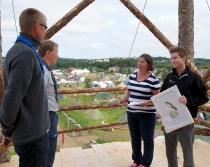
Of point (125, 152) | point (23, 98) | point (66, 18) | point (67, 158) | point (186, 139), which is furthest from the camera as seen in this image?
point (125, 152)

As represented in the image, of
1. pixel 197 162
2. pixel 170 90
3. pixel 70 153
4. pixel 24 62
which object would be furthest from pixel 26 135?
pixel 197 162

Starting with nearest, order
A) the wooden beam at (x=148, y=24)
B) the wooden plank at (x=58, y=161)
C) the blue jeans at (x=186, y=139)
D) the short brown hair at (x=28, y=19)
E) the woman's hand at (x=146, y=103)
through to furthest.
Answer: the short brown hair at (x=28, y=19), the blue jeans at (x=186, y=139), the woman's hand at (x=146, y=103), the wooden plank at (x=58, y=161), the wooden beam at (x=148, y=24)

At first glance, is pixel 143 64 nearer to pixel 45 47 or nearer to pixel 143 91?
pixel 143 91

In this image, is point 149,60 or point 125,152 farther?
point 125,152

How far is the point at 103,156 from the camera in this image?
3027 millimetres

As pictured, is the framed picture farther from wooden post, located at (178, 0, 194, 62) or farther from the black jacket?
wooden post, located at (178, 0, 194, 62)

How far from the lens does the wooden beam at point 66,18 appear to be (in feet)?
9.39

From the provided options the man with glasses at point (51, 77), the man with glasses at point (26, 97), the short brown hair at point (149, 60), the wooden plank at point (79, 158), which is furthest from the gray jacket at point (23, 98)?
the wooden plank at point (79, 158)

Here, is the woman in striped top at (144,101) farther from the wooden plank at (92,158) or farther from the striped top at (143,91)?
the wooden plank at (92,158)

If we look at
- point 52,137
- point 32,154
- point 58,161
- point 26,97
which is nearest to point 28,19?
point 26,97

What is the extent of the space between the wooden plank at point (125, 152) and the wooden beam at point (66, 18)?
5.64ft

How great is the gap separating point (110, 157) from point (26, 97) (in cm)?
198

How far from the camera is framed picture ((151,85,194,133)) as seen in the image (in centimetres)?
194

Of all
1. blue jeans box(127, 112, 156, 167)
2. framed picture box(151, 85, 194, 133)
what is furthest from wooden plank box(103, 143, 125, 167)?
framed picture box(151, 85, 194, 133)
